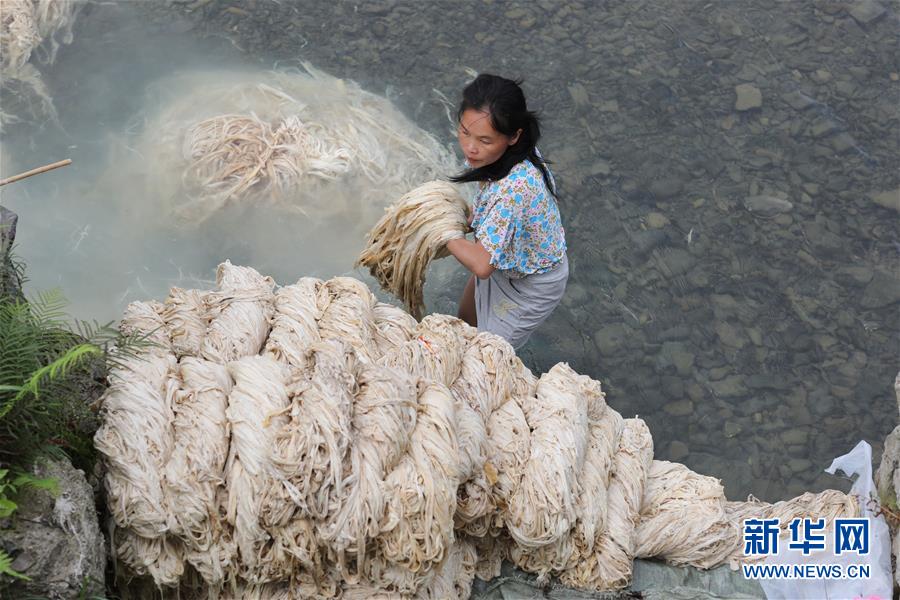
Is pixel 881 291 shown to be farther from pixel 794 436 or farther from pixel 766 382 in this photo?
pixel 794 436

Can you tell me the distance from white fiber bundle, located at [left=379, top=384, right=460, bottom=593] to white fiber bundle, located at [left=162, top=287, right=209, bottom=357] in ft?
2.31

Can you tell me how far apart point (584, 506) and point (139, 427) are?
1.26m

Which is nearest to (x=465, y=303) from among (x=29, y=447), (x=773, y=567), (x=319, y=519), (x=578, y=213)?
(x=578, y=213)

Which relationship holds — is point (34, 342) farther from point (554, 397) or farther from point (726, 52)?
point (726, 52)

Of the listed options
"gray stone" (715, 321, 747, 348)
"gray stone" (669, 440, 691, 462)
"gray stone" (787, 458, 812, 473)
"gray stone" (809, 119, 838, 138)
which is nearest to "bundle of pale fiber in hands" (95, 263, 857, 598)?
"gray stone" (669, 440, 691, 462)

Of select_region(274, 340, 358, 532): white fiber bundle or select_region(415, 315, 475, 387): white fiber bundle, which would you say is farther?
select_region(415, 315, 475, 387): white fiber bundle

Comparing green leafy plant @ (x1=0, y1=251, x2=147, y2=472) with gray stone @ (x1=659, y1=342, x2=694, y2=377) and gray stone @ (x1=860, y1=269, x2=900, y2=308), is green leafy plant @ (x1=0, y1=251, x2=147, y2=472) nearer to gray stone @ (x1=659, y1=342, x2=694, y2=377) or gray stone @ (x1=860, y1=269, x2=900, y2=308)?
gray stone @ (x1=659, y1=342, x2=694, y2=377)

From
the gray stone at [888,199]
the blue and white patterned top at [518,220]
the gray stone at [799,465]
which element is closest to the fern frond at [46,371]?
the blue and white patterned top at [518,220]

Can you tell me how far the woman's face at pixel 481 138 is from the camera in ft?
11.4

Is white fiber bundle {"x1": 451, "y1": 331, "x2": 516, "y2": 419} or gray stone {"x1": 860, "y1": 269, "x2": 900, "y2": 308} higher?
white fiber bundle {"x1": 451, "y1": 331, "x2": 516, "y2": 419}

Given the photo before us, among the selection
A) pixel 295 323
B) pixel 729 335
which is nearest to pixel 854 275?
pixel 729 335

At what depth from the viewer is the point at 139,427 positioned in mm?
2205

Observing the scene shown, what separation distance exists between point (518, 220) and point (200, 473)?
1.83 meters

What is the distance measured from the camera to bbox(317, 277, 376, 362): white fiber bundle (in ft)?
8.50
